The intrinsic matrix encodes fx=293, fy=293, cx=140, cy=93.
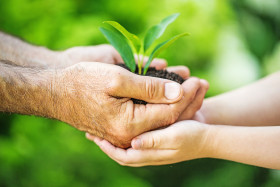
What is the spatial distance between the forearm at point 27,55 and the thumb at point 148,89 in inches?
24.7

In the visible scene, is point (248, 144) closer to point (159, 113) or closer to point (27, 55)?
point (159, 113)

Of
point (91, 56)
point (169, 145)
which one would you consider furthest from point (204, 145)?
point (91, 56)

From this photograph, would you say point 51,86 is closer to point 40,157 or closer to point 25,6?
point 40,157

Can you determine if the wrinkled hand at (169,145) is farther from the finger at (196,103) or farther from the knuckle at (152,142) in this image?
the finger at (196,103)

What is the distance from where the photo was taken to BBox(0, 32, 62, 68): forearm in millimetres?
1716

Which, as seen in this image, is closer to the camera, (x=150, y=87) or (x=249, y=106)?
(x=150, y=87)

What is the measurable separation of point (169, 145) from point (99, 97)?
0.37 metres

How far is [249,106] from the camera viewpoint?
62.4 inches

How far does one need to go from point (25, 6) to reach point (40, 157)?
4.56ft

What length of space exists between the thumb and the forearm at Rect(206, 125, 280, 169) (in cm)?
22

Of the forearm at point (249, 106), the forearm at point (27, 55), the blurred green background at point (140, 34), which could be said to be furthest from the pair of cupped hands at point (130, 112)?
the blurred green background at point (140, 34)

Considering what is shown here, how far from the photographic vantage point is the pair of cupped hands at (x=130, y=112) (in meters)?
1.24

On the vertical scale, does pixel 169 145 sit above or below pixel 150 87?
below

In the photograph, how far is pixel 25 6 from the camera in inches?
106
